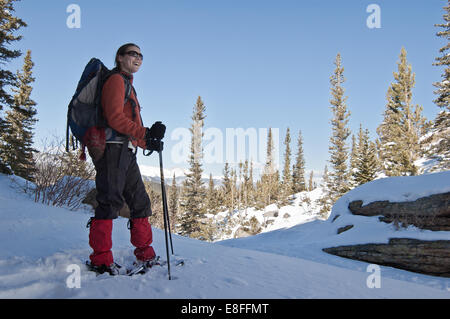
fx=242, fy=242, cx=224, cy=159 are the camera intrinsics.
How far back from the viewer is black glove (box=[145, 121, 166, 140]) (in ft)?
7.84

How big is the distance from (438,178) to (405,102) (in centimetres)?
1888

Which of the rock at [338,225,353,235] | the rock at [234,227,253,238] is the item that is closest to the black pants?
the rock at [338,225,353,235]

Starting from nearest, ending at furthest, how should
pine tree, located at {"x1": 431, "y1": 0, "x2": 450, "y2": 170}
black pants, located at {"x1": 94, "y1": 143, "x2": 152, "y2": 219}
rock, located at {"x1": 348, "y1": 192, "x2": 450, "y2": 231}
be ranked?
1. black pants, located at {"x1": 94, "y1": 143, "x2": 152, "y2": 219}
2. rock, located at {"x1": 348, "y1": 192, "x2": 450, "y2": 231}
3. pine tree, located at {"x1": 431, "y1": 0, "x2": 450, "y2": 170}

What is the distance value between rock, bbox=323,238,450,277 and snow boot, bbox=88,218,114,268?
717 cm

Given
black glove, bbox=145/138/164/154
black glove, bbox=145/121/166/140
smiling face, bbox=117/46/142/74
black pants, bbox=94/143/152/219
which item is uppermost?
smiling face, bbox=117/46/142/74

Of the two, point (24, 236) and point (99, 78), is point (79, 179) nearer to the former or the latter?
point (24, 236)

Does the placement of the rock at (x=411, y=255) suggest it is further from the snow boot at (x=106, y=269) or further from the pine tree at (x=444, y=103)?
the pine tree at (x=444, y=103)

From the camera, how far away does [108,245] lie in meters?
2.13

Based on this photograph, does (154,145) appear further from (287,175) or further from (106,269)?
(287,175)

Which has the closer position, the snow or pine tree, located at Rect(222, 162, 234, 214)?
the snow

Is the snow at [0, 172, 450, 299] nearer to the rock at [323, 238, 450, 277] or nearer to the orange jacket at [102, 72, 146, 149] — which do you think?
the orange jacket at [102, 72, 146, 149]

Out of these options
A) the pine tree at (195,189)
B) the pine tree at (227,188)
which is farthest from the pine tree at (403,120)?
the pine tree at (227,188)

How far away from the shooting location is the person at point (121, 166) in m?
2.14
